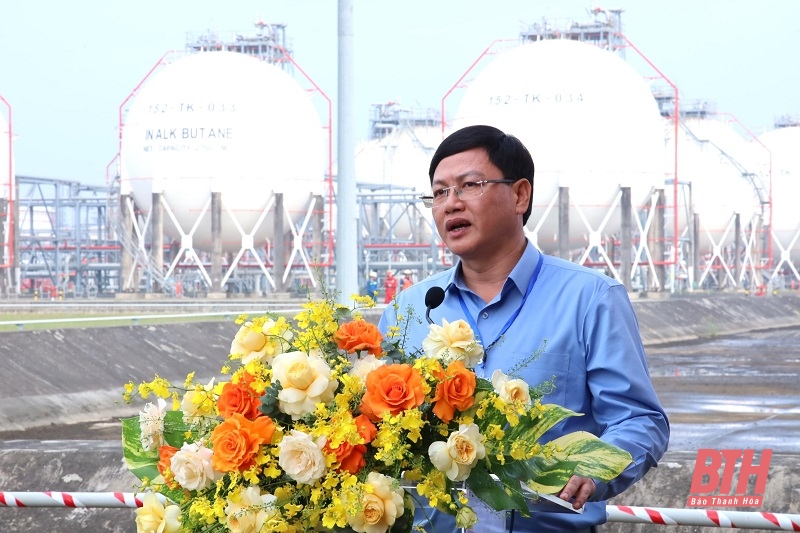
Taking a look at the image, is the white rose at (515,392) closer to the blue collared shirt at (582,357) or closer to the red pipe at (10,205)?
the blue collared shirt at (582,357)

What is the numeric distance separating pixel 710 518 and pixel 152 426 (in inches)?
118

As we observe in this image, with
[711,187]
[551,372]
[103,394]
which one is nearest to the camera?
[551,372]

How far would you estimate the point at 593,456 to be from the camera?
2953 millimetres

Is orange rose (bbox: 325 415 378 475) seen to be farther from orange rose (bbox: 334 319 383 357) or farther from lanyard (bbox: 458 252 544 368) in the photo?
lanyard (bbox: 458 252 544 368)

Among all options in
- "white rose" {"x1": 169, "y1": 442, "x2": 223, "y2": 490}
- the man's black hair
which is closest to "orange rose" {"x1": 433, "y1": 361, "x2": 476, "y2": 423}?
"white rose" {"x1": 169, "y1": 442, "x2": 223, "y2": 490}

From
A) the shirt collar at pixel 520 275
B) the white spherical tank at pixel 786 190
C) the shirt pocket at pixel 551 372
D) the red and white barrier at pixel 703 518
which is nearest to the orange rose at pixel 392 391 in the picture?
the shirt pocket at pixel 551 372

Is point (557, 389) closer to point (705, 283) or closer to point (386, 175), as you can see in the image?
point (386, 175)

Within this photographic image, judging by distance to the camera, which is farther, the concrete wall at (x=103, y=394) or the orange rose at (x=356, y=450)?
the concrete wall at (x=103, y=394)

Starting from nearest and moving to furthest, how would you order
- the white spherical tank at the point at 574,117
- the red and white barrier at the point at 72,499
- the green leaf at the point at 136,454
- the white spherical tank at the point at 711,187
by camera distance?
the green leaf at the point at 136,454, the red and white barrier at the point at 72,499, the white spherical tank at the point at 574,117, the white spherical tank at the point at 711,187

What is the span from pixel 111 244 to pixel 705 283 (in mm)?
29885

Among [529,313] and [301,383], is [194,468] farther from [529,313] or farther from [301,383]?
[529,313]

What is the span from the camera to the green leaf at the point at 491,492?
2850mm

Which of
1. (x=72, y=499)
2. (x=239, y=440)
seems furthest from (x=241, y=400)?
(x=72, y=499)

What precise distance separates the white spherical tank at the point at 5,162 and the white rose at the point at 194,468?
167 ft
